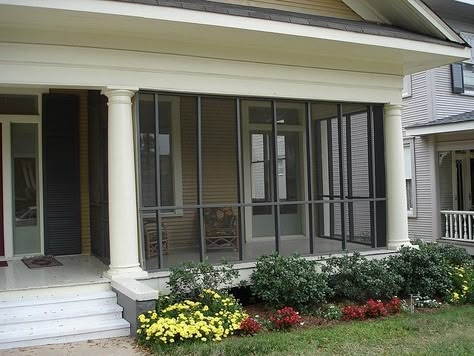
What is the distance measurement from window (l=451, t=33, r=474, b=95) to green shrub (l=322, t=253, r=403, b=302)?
28.0 ft

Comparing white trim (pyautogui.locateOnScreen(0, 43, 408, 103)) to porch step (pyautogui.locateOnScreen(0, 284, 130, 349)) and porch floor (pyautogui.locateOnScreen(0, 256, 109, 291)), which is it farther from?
porch step (pyautogui.locateOnScreen(0, 284, 130, 349))

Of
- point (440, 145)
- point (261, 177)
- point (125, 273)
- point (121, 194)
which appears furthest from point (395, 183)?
point (440, 145)

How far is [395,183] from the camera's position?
30.7 ft

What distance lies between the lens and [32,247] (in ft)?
29.8

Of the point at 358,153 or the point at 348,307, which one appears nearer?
the point at 348,307

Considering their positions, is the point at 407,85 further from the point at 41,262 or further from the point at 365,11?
the point at 41,262

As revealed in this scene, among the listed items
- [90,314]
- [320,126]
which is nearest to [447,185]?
[320,126]

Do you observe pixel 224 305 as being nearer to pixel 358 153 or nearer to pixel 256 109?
pixel 256 109

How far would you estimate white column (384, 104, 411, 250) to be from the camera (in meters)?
9.35

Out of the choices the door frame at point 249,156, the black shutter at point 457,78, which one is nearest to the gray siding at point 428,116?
the black shutter at point 457,78

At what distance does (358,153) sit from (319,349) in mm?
7245

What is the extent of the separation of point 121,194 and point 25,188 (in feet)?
9.68

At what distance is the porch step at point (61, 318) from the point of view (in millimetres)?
5797

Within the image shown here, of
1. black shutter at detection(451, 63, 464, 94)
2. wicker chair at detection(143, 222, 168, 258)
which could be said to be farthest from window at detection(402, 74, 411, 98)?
wicker chair at detection(143, 222, 168, 258)
